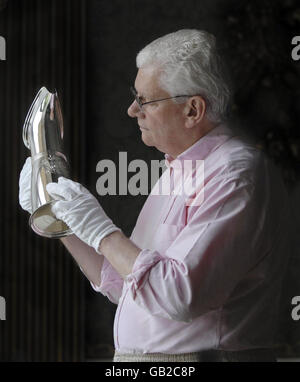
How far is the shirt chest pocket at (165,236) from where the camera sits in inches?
31.6

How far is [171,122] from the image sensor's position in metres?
0.84

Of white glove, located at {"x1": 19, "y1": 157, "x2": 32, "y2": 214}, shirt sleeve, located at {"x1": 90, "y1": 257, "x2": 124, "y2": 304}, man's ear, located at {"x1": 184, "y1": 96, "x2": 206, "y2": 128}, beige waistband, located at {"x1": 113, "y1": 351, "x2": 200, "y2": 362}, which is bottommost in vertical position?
beige waistband, located at {"x1": 113, "y1": 351, "x2": 200, "y2": 362}

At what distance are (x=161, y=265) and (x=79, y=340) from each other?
0.59 meters

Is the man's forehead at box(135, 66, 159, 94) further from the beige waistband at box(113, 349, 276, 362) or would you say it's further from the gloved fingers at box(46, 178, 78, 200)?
the beige waistband at box(113, 349, 276, 362)

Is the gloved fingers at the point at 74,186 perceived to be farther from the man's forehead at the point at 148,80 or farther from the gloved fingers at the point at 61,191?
the man's forehead at the point at 148,80

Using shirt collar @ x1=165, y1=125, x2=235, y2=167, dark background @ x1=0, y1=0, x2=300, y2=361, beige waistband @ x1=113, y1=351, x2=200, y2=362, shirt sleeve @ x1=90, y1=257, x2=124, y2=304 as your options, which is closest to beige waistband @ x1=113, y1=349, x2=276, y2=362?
beige waistband @ x1=113, y1=351, x2=200, y2=362

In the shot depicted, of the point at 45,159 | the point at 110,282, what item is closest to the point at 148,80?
the point at 45,159

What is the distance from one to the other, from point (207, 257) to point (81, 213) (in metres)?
0.15

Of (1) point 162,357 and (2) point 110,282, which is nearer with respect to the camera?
(1) point 162,357

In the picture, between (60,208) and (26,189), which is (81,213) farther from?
(26,189)

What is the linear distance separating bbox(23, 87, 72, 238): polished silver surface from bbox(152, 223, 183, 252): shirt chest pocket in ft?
0.36

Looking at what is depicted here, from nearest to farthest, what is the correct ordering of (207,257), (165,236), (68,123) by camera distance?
1. (207,257)
2. (165,236)
3. (68,123)

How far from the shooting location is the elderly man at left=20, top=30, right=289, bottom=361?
2.34 feet

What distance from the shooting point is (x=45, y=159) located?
836 mm
